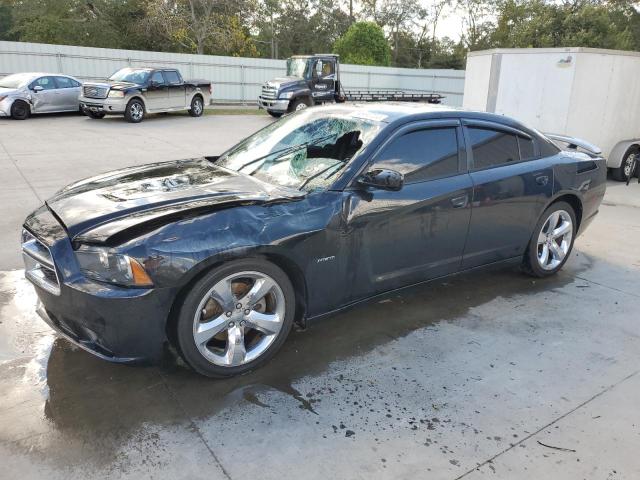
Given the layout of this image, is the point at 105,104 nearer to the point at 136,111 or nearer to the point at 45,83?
the point at 136,111

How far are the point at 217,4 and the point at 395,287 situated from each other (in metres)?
32.5

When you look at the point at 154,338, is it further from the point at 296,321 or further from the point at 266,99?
the point at 266,99

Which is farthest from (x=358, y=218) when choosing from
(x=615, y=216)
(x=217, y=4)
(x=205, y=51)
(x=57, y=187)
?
(x=205, y=51)

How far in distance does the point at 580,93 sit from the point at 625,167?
5.62 ft

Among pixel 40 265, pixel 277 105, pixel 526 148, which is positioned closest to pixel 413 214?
pixel 526 148

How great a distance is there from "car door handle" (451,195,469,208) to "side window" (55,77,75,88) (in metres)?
17.1

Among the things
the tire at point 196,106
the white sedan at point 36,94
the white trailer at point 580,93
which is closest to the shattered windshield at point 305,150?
the white trailer at point 580,93

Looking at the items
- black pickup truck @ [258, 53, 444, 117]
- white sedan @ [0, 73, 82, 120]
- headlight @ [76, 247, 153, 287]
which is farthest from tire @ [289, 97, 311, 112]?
headlight @ [76, 247, 153, 287]

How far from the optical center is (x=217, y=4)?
3222 cm

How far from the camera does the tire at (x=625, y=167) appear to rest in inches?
405

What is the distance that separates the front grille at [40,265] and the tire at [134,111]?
48.4ft

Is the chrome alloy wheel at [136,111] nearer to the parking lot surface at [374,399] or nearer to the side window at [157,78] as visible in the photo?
the side window at [157,78]

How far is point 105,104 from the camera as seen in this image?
16578 millimetres

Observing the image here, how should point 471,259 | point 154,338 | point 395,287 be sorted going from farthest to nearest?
point 471,259 < point 395,287 < point 154,338
